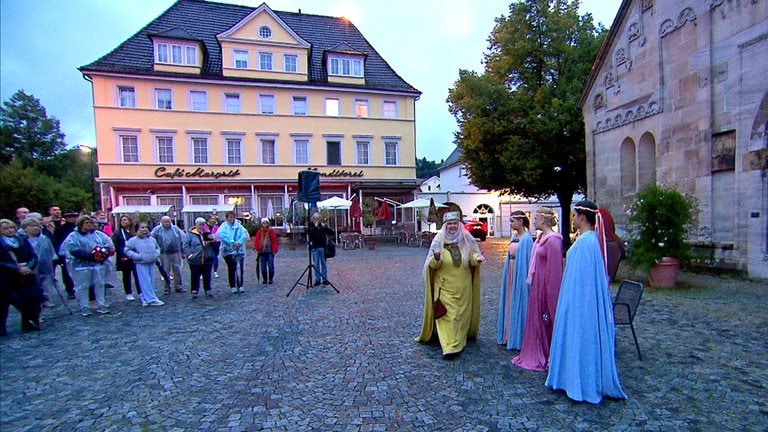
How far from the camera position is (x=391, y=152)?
1199 inches

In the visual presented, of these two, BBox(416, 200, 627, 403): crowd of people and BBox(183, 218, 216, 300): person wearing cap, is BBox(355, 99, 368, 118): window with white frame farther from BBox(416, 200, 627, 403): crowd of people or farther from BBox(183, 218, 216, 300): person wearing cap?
BBox(416, 200, 627, 403): crowd of people

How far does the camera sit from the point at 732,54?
382 inches

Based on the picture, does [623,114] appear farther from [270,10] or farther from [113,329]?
[270,10]

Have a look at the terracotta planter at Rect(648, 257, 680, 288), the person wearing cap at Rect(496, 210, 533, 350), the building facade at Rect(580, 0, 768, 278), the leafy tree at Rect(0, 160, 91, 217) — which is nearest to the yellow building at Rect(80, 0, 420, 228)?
the leafy tree at Rect(0, 160, 91, 217)

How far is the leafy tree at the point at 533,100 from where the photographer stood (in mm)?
18719

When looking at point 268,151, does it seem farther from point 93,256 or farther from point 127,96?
point 93,256

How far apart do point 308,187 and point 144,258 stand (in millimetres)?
3707

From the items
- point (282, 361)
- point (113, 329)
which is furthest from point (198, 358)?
point (113, 329)

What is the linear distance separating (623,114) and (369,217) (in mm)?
17702

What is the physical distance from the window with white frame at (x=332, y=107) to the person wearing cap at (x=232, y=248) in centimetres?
2042

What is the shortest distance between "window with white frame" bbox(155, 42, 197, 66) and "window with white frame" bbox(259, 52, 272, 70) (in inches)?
167

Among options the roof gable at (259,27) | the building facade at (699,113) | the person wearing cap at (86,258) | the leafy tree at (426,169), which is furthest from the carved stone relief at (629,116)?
the leafy tree at (426,169)

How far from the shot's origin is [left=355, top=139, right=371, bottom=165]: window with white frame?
2978cm

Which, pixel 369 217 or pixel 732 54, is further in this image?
pixel 369 217
